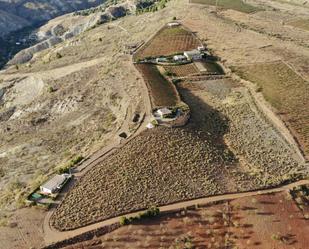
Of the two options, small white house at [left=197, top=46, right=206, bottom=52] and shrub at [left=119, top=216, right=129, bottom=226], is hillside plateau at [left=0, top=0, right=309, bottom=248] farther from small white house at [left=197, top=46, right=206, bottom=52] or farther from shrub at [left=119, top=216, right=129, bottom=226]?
small white house at [left=197, top=46, right=206, bottom=52]

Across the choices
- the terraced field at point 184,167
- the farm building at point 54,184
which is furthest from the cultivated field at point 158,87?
the farm building at point 54,184

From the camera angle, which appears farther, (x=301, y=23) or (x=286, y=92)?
(x=301, y=23)

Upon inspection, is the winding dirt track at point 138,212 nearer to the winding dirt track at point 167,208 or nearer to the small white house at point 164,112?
the winding dirt track at point 167,208

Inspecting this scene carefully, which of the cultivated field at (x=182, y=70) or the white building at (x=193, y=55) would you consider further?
the white building at (x=193, y=55)

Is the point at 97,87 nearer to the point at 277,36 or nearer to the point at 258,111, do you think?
the point at 258,111

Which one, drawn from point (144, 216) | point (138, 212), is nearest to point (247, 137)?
point (138, 212)

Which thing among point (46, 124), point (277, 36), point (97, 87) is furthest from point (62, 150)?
point (277, 36)

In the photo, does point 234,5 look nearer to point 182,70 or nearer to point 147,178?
point 182,70
